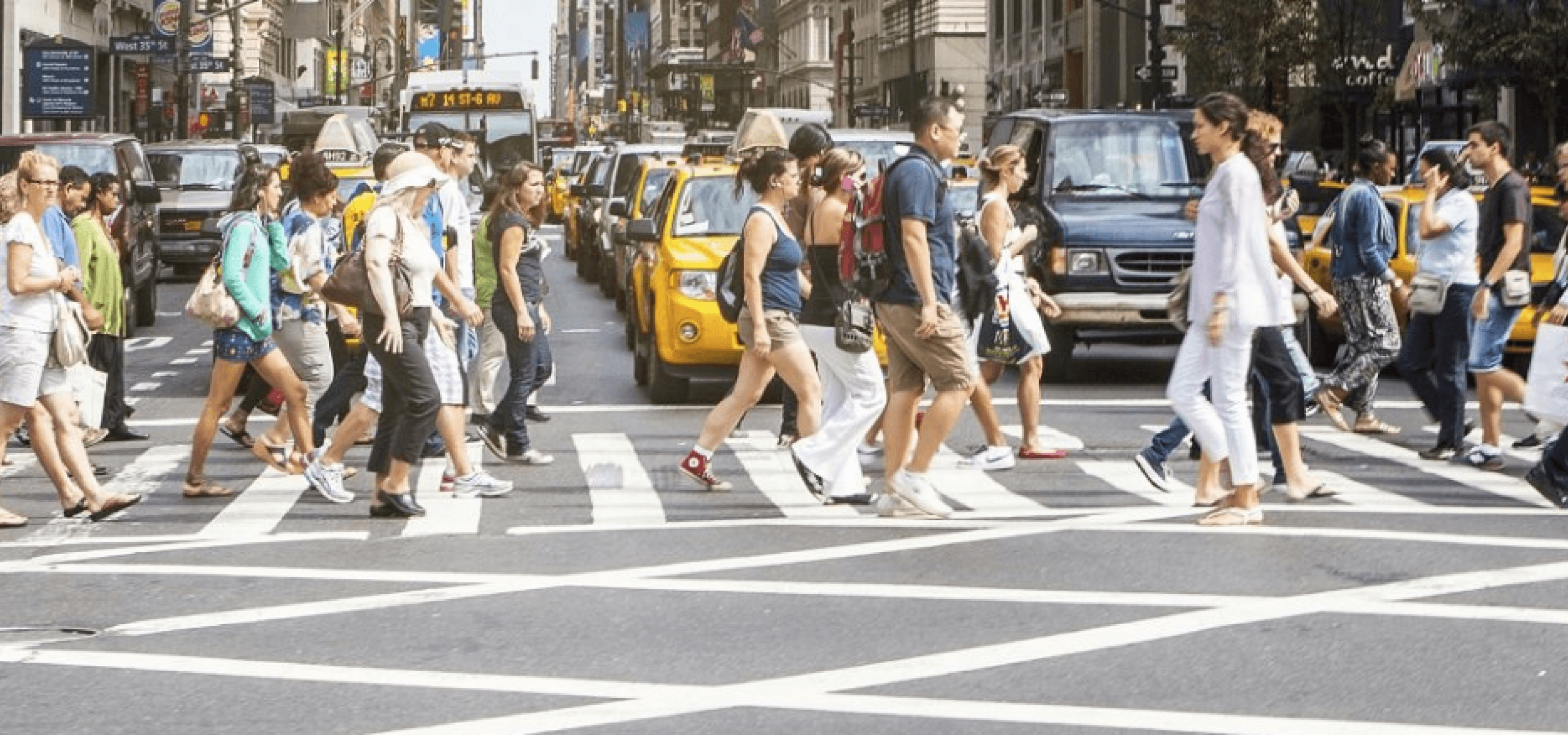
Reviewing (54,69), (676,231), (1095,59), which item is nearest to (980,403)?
(676,231)

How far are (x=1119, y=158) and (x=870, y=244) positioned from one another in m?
9.29

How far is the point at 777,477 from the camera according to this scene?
13.6 meters

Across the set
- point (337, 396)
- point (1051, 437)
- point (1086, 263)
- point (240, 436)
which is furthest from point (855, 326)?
point (1086, 263)

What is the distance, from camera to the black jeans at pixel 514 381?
46.5 ft

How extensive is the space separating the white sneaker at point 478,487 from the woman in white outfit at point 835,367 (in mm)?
1573

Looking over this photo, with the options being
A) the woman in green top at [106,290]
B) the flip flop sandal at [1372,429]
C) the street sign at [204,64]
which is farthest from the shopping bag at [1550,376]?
the street sign at [204,64]

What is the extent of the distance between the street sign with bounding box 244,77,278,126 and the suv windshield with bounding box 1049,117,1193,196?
6828 centimetres

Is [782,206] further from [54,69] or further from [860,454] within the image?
[54,69]

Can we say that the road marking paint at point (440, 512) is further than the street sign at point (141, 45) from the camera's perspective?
No

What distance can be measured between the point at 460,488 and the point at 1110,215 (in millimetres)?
8216

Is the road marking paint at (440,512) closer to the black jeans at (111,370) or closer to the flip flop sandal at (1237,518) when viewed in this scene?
the black jeans at (111,370)

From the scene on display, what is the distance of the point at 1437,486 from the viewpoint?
12.8 m

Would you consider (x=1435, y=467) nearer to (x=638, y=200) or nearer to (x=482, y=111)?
(x=638, y=200)

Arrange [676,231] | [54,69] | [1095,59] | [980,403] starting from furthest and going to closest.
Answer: [1095,59] → [54,69] → [676,231] → [980,403]
